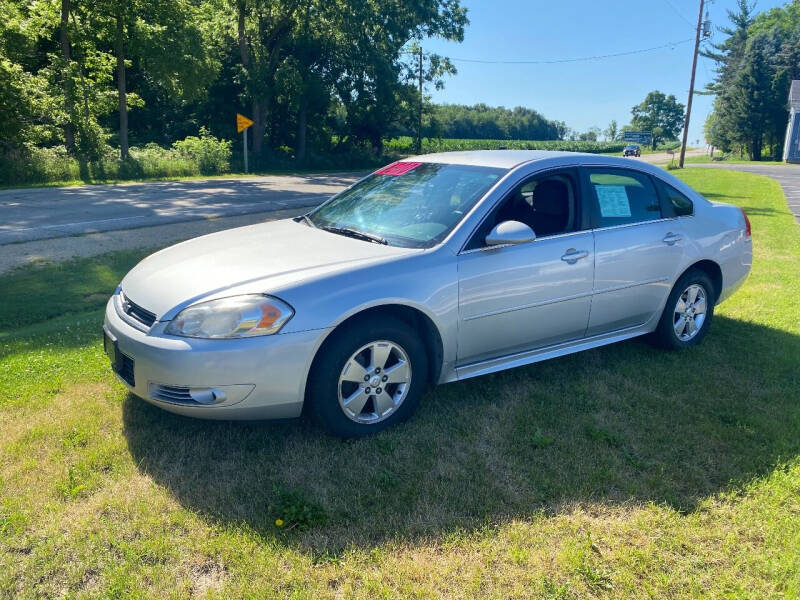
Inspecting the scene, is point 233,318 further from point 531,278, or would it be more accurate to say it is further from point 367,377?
point 531,278

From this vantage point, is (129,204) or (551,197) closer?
(551,197)

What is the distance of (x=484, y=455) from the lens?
11.2 feet

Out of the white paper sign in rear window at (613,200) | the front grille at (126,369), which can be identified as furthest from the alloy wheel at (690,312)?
the front grille at (126,369)

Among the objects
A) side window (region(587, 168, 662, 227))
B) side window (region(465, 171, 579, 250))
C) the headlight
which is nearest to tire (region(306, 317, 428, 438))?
the headlight

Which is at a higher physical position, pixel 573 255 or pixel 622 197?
pixel 622 197

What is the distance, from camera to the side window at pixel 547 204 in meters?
4.25

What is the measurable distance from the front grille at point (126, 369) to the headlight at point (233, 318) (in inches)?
14.2

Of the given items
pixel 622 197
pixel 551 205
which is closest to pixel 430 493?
pixel 551 205

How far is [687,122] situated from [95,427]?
151 ft

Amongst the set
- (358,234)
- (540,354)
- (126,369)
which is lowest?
(540,354)

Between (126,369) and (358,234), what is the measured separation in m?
1.61

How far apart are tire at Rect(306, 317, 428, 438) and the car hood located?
40 cm

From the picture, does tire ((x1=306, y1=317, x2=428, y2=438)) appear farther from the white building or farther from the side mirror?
the white building

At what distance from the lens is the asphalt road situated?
11453 mm
